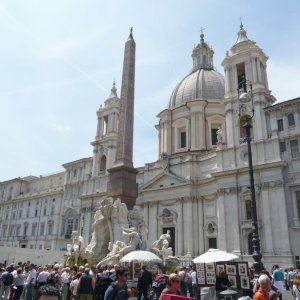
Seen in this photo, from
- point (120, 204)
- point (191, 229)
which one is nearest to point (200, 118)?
point (191, 229)

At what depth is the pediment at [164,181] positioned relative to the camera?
37.0 metres

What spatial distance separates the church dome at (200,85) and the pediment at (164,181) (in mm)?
11266

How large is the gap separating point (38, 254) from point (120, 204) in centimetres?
2009

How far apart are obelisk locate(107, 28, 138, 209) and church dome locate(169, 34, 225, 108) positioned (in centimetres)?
2208

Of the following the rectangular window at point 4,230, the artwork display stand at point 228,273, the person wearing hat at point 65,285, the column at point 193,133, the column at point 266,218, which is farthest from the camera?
the rectangular window at point 4,230

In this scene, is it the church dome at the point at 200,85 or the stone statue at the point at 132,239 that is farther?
the church dome at the point at 200,85

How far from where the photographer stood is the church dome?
4394 centimetres

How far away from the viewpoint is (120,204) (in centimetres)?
1762

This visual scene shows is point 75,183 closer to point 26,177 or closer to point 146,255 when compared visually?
point 26,177

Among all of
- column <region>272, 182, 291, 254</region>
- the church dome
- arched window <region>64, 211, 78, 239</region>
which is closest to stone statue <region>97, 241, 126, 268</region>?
column <region>272, 182, 291, 254</region>

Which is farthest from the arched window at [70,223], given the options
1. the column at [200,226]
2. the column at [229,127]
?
the column at [229,127]

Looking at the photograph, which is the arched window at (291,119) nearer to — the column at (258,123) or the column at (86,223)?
the column at (258,123)

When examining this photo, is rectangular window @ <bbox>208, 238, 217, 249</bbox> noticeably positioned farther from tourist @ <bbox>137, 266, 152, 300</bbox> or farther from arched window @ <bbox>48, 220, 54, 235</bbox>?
arched window @ <bbox>48, 220, 54, 235</bbox>

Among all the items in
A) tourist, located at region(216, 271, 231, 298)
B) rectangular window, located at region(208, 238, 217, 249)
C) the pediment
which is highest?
the pediment
